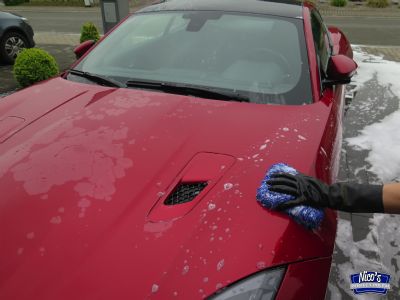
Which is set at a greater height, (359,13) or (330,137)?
(330,137)

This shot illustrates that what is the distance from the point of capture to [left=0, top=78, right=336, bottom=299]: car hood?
53.4 inches

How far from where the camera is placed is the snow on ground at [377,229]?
2574 mm

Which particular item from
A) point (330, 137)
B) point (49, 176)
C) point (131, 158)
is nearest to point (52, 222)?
point (49, 176)

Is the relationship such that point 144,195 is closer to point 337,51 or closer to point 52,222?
point 52,222

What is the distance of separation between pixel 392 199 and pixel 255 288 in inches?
28.1

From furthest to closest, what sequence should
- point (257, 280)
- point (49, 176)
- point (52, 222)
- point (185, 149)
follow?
point (185, 149), point (49, 176), point (52, 222), point (257, 280)

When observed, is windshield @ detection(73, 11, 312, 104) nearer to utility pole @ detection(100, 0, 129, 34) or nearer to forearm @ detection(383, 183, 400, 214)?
forearm @ detection(383, 183, 400, 214)

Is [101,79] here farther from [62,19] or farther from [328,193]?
[62,19]

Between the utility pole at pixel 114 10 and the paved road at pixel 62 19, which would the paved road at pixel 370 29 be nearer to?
the utility pole at pixel 114 10

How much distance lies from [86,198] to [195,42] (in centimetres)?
158

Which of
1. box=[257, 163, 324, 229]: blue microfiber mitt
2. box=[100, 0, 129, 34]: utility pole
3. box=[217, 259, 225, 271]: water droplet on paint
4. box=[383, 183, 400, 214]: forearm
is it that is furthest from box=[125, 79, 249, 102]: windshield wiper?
box=[100, 0, 129, 34]: utility pole

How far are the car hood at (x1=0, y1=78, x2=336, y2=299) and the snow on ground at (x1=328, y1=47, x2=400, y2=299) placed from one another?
961 mm

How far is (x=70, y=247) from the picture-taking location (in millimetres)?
1433

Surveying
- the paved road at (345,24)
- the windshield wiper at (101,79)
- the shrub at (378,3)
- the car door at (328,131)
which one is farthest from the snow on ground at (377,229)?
the shrub at (378,3)
